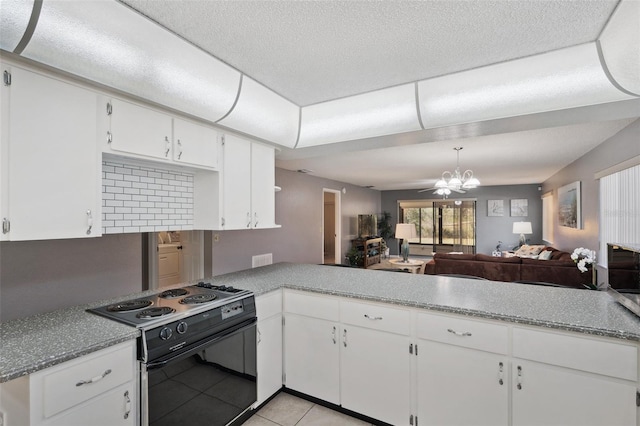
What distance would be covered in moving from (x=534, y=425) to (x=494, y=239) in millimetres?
8129

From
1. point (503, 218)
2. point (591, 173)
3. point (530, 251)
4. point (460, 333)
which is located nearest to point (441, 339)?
point (460, 333)

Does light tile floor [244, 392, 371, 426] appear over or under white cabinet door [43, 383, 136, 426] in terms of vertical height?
under

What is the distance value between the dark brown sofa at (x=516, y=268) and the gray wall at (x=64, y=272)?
14.4 ft

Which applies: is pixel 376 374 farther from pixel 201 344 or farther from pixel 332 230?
pixel 332 230

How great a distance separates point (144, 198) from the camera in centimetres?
219

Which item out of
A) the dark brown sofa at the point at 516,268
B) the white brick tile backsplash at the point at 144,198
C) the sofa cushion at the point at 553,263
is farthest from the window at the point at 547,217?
the white brick tile backsplash at the point at 144,198

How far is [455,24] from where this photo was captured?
1545mm

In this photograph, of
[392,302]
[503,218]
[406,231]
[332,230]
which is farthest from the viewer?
[503,218]

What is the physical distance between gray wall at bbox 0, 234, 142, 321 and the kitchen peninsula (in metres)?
0.34

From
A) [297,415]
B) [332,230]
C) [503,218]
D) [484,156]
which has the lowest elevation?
[297,415]

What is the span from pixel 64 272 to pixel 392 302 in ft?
7.29

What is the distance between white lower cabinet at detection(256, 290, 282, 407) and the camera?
2201 mm

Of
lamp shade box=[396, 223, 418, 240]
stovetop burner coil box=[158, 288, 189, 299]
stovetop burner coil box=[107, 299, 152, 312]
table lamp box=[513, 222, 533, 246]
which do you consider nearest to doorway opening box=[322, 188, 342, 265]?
lamp shade box=[396, 223, 418, 240]

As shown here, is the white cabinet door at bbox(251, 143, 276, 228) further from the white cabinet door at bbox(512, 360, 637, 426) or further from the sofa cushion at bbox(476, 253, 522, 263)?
the sofa cushion at bbox(476, 253, 522, 263)
